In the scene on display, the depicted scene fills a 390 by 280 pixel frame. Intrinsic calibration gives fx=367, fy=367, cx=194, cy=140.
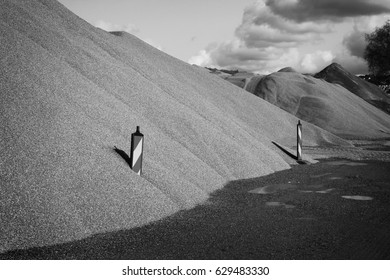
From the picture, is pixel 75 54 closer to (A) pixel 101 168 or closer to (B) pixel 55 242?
(A) pixel 101 168

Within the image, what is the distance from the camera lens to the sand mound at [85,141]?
19.4 feet

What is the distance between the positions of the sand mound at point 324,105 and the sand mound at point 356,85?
23.4 m

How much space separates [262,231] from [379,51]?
50.5m

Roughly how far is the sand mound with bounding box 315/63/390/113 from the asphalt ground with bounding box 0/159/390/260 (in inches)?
2938

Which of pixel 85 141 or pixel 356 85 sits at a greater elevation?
pixel 356 85

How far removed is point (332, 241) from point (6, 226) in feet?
15.5

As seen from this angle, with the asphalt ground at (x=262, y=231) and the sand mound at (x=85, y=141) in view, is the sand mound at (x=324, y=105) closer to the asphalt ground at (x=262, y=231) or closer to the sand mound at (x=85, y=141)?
the sand mound at (x=85, y=141)

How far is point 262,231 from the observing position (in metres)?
5.92

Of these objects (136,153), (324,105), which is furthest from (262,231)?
(324,105)

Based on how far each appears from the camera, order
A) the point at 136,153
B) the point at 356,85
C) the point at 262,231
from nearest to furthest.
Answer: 1. the point at 262,231
2. the point at 136,153
3. the point at 356,85

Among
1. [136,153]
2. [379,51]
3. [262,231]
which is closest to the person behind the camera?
[262,231]

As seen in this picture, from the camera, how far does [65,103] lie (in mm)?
8867

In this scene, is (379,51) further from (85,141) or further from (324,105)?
(85,141)

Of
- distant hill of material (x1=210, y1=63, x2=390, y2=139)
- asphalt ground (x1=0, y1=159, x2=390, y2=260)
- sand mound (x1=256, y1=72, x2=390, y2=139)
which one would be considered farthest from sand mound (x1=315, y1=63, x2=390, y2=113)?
asphalt ground (x1=0, y1=159, x2=390, y2=260)
